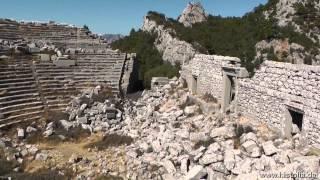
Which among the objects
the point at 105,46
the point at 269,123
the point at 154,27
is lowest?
the point at 269,123

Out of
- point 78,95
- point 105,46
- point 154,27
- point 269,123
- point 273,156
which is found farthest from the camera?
point 154,27

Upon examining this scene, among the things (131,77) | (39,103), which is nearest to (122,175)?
(39,103)

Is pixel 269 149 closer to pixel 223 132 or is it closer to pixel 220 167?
pixel 220 167

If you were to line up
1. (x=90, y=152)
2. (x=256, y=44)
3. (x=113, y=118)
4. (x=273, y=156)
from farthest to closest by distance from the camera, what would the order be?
(x=256, y=44) < (x=113, y=118) < (x=90, y=152) < (x=273, y=156)

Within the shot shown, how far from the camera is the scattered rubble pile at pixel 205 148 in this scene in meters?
10.0

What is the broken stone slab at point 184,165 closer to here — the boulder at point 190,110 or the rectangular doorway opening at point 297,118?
the rectangular doorway opening at point 297,118

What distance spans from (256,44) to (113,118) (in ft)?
36.6

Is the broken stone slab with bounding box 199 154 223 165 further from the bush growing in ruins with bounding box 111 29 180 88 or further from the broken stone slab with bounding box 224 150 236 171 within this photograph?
the bush growing in ruins with bounding box 111 29 180 88

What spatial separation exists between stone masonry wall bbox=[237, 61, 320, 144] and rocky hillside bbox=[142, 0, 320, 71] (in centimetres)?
504

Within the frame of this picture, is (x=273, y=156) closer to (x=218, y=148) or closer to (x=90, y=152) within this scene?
Answer: (x=218, y=148)

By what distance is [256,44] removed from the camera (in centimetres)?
2489

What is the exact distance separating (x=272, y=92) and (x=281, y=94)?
1.77 feet

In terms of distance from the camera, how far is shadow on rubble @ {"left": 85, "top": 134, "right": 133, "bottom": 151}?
15.5 meters

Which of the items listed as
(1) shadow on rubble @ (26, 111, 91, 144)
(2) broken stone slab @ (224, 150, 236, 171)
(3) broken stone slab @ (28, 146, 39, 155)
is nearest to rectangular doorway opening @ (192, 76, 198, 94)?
(1) shadow on rubble @ (26, 111, 91, 144)
